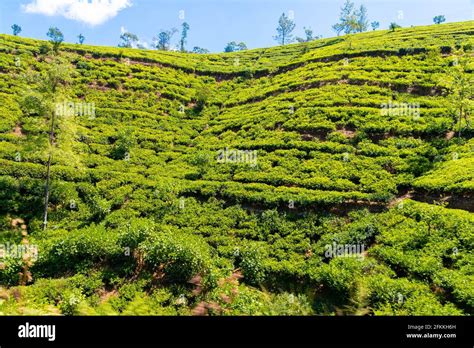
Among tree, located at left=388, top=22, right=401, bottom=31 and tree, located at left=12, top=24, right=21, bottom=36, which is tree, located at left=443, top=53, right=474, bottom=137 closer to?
tree, located at left=388, top=22, right=401, bottom=31

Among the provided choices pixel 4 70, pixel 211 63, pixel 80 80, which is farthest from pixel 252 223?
pixel 211 63

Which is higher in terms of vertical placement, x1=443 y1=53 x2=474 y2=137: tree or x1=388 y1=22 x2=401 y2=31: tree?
x1=388 y1=22 x2=401 y2=31: tree

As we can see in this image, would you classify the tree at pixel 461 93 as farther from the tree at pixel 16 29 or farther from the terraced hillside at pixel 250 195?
the tree at pixel 16 29

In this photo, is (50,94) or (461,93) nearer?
(50,94)

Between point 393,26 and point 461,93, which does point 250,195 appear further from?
point 393,26

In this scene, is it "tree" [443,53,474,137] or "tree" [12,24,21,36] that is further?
"tree" [12,24,21,36]

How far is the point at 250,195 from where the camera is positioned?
26.6 meters

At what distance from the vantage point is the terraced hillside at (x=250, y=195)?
55.2ft

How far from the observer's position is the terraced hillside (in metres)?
16.8

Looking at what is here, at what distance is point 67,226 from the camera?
2428cm
